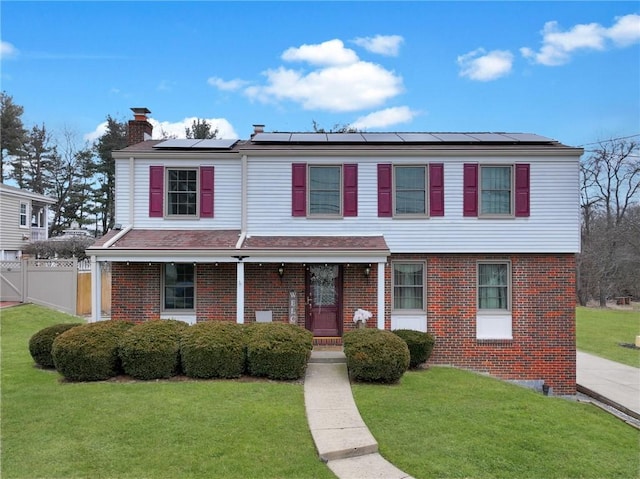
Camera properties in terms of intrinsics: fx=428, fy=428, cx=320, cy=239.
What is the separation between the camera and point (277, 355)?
27.8 feet

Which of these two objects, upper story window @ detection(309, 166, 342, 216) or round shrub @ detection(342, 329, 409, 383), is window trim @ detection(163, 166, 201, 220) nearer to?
upper story window @ detection(309, 166, 342, 216)

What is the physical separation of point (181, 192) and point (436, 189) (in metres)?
7.06

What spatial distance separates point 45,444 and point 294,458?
3276 millimetres

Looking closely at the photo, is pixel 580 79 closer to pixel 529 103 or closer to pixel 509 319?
pixel 529 103

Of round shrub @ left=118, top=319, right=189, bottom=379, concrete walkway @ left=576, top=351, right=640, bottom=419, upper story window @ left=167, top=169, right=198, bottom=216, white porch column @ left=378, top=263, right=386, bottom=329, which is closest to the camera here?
round shrub @ left=118, top=319, right=189, bottom=379

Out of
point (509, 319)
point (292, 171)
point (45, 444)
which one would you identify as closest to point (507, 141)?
point (509, 319)

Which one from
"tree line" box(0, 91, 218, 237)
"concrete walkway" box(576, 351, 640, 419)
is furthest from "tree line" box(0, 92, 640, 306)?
"concrete walkway" box(576, 351, 640, 419)

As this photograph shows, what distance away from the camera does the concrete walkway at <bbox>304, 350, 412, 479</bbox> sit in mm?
5219

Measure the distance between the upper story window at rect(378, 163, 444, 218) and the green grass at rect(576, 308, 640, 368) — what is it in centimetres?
1046

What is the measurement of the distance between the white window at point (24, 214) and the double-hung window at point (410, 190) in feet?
76.7

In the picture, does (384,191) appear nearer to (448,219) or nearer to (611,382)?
(448,219)

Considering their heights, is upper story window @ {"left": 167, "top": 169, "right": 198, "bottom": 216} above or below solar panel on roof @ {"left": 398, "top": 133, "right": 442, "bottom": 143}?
below

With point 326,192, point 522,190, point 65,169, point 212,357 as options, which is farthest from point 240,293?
point 65,169

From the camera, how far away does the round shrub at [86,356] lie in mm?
8211
